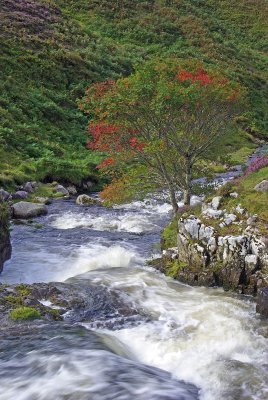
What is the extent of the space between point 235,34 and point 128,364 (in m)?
114

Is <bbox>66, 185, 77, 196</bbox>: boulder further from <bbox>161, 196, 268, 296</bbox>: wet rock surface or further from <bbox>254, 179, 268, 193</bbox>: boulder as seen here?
<bbox>254, 179, 268, 193</bbox>: boulder

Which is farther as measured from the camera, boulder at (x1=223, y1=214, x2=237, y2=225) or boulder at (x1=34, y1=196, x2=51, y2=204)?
boulder at (x1=34, y1=196, x2=51, y2=204)

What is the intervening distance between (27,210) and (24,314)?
15.2m

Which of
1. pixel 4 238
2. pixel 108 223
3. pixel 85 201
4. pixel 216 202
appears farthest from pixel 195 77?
pixel 85 201

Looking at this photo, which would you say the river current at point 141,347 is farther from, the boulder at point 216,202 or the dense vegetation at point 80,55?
the dense vegetation at point 80,55

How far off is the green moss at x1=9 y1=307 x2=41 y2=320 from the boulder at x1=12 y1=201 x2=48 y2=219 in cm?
1457

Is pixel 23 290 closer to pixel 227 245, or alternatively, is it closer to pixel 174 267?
pixel 174 267

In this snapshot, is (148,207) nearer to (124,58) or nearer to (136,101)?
(136,101)

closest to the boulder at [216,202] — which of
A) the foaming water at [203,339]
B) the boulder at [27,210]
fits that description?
the foaming water at [203,339]

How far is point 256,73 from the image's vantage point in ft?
296

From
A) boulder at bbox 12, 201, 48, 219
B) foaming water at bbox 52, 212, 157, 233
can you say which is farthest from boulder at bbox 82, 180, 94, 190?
foaming water at bbox 52, 212, 157, 233

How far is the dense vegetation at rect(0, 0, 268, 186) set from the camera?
3978 cm

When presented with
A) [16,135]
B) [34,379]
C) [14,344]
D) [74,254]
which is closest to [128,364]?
[34,379]

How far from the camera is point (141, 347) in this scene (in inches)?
480
